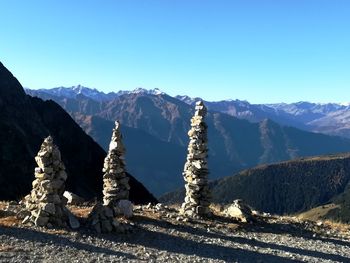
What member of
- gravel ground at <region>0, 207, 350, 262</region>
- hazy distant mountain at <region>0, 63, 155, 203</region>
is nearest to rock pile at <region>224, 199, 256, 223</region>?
gravel ground at <region>0, 207, 350, 262</region>

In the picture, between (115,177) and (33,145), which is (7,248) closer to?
(115,177)

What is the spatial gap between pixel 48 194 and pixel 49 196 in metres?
0.12

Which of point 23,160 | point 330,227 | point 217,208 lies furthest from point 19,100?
point 330,227

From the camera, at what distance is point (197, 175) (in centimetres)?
3575

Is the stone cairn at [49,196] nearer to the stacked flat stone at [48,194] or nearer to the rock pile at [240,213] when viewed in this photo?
the stacked flat stone at [48,194]

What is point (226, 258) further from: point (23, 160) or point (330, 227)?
point (23, 160)

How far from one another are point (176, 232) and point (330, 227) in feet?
46.4

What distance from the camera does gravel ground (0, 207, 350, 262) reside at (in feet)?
72.8

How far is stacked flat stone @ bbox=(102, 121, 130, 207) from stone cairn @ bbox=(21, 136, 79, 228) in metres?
4.72

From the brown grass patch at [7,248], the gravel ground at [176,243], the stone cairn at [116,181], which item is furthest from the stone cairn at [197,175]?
the brown grass patch at [7,248]

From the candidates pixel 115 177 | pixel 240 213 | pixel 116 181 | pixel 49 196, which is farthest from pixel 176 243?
pixel 240 213

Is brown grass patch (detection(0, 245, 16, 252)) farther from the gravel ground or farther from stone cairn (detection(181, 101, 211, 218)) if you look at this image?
stone cairn (detection(181, 101, 211, 218))

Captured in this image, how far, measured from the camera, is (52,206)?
87.2 feet

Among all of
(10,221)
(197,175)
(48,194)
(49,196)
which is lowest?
(10,221)
